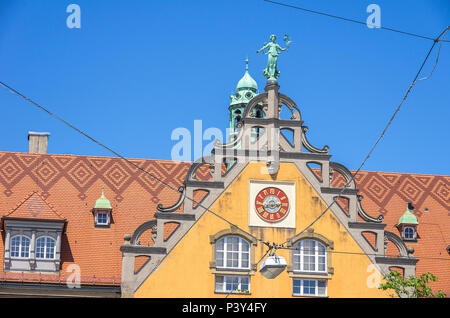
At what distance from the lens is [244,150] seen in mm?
33781

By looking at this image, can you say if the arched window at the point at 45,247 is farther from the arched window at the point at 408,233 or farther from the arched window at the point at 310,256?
the arched window at the point at 408,233

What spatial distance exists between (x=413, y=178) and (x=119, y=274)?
13449 mm

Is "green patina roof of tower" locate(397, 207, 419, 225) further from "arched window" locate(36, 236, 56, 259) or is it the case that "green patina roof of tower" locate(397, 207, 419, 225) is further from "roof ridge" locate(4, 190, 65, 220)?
"arched window" locate(36, 236, 56, 259)

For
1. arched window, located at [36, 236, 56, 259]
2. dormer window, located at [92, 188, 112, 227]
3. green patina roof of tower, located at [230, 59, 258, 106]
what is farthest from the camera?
green patina roof of tower, located at [230, 59, 258, 106]

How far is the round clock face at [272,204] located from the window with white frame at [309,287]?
2168 millimetres

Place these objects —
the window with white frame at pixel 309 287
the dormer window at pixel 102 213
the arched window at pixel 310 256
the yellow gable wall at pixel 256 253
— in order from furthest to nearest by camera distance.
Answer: the dormer window at pixel 102 213 < the arched window at pixel 310 256 < the window with white frame at pixel 309 287 < the yellow gable wall at pixel 256 253

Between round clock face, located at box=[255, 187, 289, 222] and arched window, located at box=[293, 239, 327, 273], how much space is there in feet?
3.75

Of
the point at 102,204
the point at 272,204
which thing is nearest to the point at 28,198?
the point at 102,204

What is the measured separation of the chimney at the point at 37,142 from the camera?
40.7 meters

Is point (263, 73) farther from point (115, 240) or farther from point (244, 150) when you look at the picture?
point (115, 240)

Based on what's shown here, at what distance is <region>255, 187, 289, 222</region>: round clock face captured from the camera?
33312 mm

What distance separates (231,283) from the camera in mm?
32656

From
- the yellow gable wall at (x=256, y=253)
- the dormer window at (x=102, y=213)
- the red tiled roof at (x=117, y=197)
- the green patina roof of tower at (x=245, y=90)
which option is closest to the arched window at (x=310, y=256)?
the yellow gable wall at (x=256, y=253)

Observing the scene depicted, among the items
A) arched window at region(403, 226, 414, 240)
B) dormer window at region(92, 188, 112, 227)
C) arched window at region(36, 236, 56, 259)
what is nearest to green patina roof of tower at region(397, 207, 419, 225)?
arched window at region(403, 226, 414, 240)
